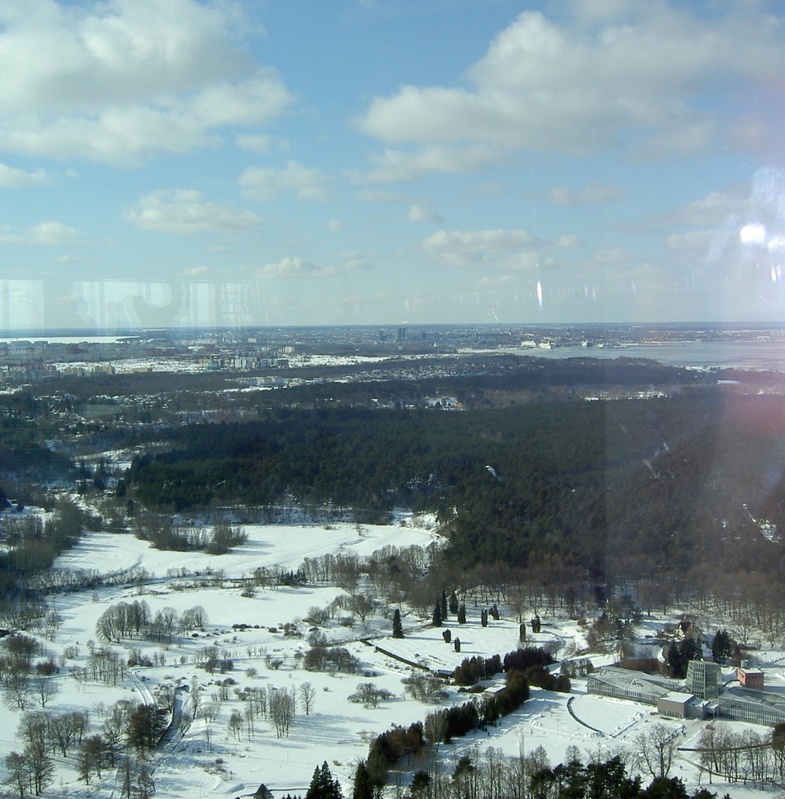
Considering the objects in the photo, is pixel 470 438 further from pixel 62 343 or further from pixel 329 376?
pixel 329 376

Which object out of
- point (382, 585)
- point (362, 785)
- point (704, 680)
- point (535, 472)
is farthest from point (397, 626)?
point (535, 472)

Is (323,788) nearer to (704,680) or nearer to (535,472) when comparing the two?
(704,680)

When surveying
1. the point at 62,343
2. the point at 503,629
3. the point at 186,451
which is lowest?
the point at 503,629

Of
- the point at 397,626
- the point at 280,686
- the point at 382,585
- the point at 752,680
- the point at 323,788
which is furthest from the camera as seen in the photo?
the point at 382,585

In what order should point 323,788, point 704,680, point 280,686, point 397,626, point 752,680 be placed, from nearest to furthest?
point 323,788
point 704,680
point 752,680
point 280,686
point 397,626

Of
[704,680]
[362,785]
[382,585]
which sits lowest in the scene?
[382,585]

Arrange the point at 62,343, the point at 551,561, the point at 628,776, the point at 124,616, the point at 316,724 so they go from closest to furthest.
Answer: the point at 628,776, the point at 316,724, the point at 124,616, the point at 551,561, the point at 62,343

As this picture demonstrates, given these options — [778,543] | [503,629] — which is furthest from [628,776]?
[778,543]
